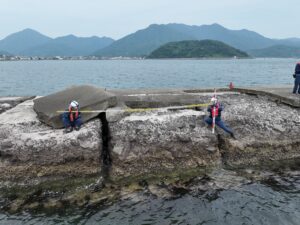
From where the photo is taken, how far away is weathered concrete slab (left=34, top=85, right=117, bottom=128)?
14.3m

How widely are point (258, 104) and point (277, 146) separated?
9.51 feet

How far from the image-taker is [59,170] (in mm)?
12930

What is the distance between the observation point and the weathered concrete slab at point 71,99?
46.9 feet

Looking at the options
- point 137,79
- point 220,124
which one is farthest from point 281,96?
point 137,79

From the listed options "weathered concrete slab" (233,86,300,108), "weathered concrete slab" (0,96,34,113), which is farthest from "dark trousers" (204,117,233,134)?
"weathered concrete slab" (0,96,34,113)

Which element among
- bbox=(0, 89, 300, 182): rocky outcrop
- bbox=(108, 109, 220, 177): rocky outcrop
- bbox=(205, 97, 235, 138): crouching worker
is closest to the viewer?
bbox=(0, 89, 300, 182): rocky outcrop

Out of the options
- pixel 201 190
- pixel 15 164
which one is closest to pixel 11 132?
pixel 15 164

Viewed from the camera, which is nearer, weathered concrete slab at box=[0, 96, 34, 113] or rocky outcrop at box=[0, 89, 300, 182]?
rocky outcrop at box=[0, 89, 300, 182]

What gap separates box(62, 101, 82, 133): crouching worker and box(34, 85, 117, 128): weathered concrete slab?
44 cm

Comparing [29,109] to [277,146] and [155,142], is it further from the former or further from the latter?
[277,146]

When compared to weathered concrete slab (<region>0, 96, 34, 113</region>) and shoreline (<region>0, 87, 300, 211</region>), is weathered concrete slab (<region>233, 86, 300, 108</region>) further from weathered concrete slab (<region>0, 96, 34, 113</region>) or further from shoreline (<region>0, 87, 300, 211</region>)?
weathered concrete slab (<region>0, 96, 34, 113</region>)

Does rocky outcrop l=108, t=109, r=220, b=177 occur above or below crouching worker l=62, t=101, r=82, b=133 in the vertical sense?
below

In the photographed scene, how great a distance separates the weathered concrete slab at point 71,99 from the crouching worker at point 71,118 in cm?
44

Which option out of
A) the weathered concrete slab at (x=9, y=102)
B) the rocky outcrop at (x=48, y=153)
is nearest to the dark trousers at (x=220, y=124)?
the rocky outcrop at (x=48, y=153)
